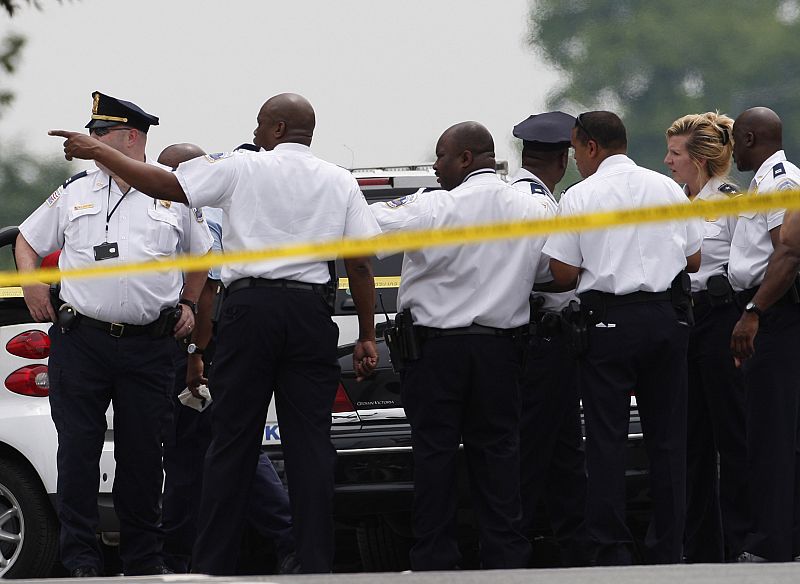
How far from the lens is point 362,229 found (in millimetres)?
5727

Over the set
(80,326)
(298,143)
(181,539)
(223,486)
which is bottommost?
(181,539)

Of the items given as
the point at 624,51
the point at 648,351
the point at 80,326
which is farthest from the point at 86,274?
the point at 624,51

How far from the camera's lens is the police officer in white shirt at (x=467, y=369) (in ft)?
19.0

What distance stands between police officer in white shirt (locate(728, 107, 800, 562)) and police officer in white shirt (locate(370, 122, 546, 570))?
36.4 inches

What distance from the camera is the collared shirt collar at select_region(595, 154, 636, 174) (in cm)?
594

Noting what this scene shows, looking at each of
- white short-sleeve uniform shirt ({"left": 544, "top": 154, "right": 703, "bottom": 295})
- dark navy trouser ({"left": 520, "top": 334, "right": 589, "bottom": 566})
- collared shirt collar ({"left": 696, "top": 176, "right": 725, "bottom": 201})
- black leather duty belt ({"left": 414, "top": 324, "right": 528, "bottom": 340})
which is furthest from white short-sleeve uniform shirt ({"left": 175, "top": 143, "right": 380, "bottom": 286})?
collared shirt collar ({"left": 696, "top": 176, "right": 725, "bottom": 201})

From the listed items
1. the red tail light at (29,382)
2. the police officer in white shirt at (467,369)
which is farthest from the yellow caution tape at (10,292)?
the police officer in white shirt at (467,369)

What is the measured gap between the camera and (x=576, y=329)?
19.2 ft

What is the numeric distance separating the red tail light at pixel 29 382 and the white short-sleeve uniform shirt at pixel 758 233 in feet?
9.91

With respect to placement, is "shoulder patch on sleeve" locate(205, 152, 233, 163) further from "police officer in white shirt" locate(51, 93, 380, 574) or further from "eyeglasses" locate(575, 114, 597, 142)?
"eyeglasses" locate(575, 114, 597, 142)

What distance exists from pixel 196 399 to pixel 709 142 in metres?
2.55

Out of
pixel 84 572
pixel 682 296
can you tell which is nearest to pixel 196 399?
pixel 84 572

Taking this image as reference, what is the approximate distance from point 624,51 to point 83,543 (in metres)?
37.5

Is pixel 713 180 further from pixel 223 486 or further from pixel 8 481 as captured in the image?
pixel 8 481
